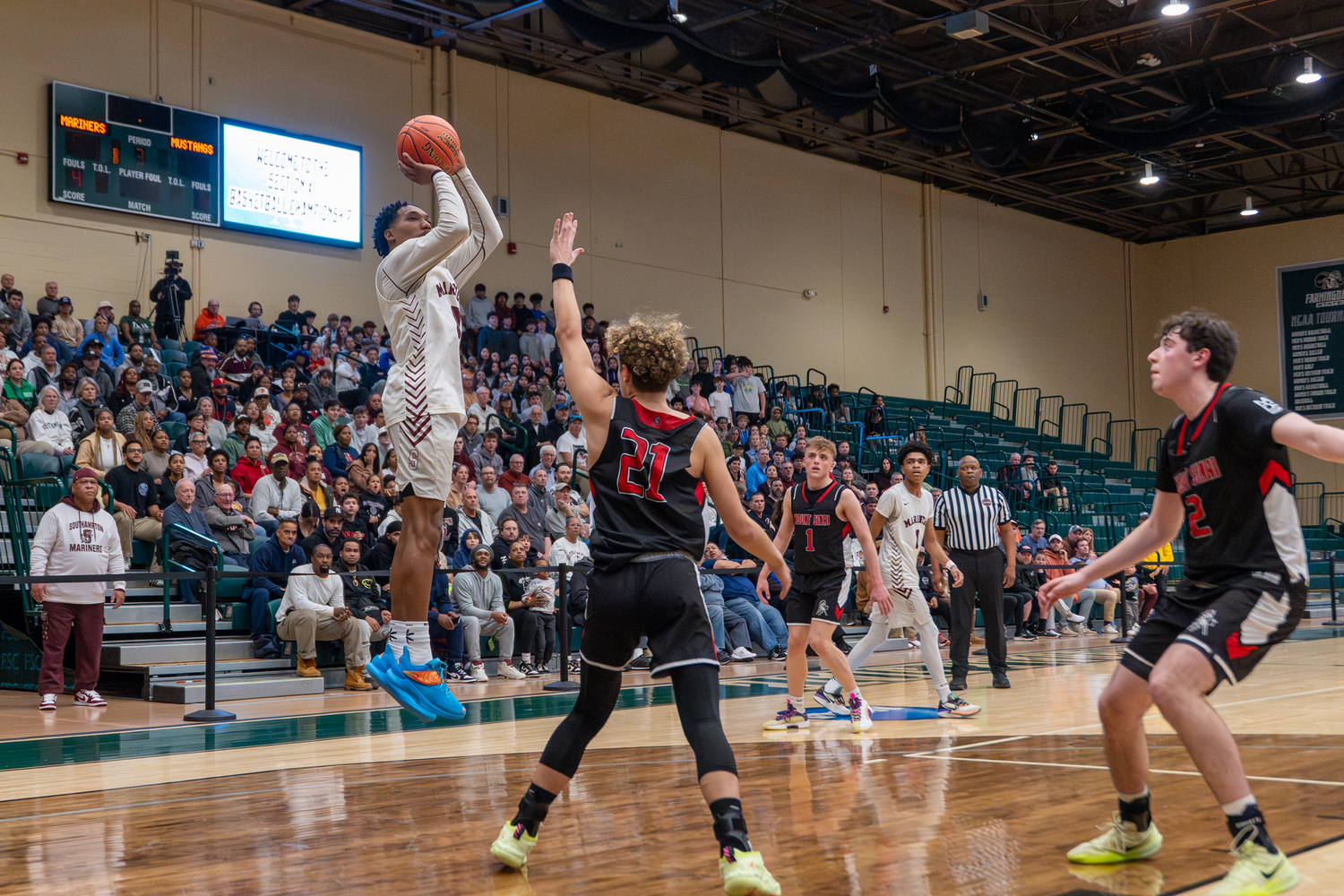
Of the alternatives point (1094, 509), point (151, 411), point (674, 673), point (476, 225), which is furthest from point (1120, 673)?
point (1094, 509)

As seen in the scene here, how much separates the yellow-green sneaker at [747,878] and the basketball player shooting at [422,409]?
176 centimetres

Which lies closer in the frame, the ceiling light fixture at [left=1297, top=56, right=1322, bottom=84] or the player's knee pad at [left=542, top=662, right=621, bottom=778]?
the player's knee pad at [left=542, top=662, right=621, bottom=778]

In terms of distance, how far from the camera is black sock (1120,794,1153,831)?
147 inches

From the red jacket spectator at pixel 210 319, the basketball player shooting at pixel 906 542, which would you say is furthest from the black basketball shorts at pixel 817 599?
the red jacket spectator at pixel 210 319

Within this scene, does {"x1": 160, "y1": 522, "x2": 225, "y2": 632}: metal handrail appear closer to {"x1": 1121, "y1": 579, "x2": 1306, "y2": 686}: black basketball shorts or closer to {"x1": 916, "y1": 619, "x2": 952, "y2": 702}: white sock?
{"x1": 916, "y1": 619, "x2": 952, "y2": 702}: white sock

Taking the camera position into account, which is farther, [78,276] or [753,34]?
[753,34]

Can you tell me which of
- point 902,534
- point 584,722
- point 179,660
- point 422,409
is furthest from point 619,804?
point 179,660

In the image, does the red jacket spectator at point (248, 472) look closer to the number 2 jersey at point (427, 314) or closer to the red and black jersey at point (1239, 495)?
the number 2 jersey at point (427, 314)

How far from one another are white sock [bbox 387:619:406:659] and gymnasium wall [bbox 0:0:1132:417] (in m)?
12.7

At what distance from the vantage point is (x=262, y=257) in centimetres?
1709

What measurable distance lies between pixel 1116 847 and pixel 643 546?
1.70 meters

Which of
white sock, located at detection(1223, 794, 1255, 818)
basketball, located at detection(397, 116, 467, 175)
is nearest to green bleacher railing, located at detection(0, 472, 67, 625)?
basketball, located at detection(397, 116, 467, 175)

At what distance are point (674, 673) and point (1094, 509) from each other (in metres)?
21.6

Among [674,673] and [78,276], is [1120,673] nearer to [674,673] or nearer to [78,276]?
[674,673]
